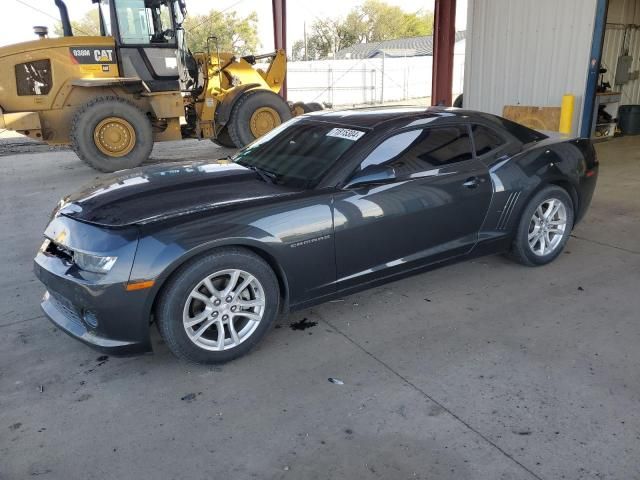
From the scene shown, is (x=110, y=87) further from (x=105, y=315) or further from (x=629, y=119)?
(x=629, y=119)

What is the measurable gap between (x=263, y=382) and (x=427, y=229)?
5.14 feet

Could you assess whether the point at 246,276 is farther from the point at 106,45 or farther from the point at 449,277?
the point at 106,45

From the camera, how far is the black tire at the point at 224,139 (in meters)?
10.6

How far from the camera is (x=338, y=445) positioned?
245 centimetres

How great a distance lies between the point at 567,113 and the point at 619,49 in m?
5.05

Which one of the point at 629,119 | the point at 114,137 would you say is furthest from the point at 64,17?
the point at 629,119

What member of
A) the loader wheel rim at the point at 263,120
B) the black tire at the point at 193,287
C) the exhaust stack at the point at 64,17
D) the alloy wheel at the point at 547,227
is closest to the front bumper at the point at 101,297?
the black tire at the point at 193,287

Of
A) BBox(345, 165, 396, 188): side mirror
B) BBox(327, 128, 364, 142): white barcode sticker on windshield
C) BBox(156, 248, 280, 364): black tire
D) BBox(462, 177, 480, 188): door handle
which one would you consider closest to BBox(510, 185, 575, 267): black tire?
BBox(462, 177, 480, 188): door handle

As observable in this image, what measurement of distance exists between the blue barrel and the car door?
34.8ft

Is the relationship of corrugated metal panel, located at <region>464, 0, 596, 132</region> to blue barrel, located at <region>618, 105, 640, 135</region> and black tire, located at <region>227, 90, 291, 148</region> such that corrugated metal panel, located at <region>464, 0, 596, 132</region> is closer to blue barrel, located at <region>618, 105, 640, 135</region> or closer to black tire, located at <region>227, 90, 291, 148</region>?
Result: blue barrel, located at <region>618, 105, 640, 135</region>

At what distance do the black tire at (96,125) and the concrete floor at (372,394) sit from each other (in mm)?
4898

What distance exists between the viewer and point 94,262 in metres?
2.79

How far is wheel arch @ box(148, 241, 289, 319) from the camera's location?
2.80 meters

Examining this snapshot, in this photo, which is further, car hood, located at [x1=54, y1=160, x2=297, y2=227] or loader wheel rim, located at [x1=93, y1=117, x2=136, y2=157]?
loader wheel rim, located at [x1=93, y1=117, x2=136, y2=157]
